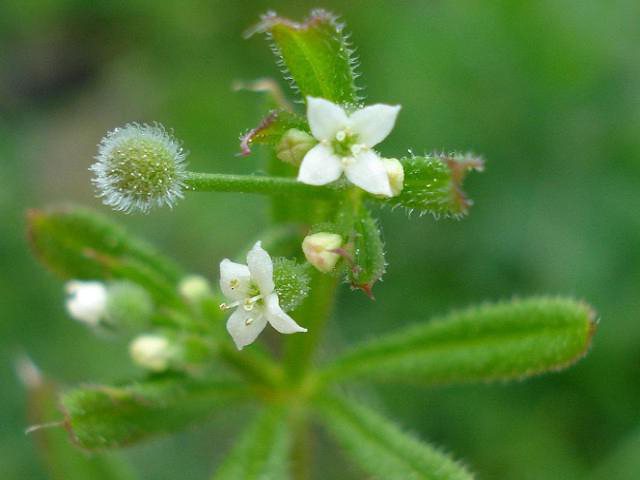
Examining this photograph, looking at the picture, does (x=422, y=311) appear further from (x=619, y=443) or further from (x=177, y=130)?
(x=177, y=130)

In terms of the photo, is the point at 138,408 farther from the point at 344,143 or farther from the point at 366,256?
the point at 344,143

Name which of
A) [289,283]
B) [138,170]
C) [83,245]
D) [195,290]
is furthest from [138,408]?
[138,170]

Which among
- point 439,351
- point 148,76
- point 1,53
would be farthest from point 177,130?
point 439,351

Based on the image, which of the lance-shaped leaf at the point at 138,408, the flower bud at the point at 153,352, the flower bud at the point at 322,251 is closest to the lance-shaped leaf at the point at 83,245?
the flower bud at the point at 153,352

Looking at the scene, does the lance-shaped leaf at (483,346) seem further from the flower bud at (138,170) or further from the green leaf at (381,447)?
the flower bud at (138,170)

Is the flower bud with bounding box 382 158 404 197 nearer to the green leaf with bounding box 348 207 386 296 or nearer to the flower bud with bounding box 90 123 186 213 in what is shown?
the green leaf with bounding box 348 207 386 296
